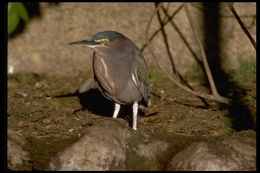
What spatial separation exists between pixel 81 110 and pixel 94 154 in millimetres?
2165

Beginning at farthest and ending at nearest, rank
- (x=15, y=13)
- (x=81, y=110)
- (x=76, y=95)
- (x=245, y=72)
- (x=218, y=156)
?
(x=245, y=72) → (x=76, y=95) → (x=81, y=110) → (x=15, y=13) → (x=218, y=156)

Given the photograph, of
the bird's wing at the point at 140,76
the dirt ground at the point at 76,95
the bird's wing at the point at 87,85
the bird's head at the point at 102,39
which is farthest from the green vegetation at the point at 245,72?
the bird's head at the point at 102,39

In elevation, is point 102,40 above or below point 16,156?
above

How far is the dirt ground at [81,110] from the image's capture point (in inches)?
213

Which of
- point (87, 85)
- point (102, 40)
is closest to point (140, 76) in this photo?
point (102, 40)

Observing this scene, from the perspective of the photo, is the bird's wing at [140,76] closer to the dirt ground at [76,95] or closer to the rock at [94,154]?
the dirt ground at [76,95]

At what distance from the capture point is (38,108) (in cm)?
617

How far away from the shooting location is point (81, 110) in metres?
6.11

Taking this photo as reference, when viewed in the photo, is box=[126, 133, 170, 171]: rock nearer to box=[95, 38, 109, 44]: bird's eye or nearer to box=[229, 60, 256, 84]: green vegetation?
box=[95, 38, 109, 44]: bird's eye

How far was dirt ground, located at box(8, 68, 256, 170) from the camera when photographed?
5418 mm

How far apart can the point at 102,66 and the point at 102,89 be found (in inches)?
9.0

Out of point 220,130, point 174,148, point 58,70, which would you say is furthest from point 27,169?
point 58,70

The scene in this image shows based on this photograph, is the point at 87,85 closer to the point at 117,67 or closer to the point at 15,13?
the point at 15,13

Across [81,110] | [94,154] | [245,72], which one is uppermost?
[245,72]
